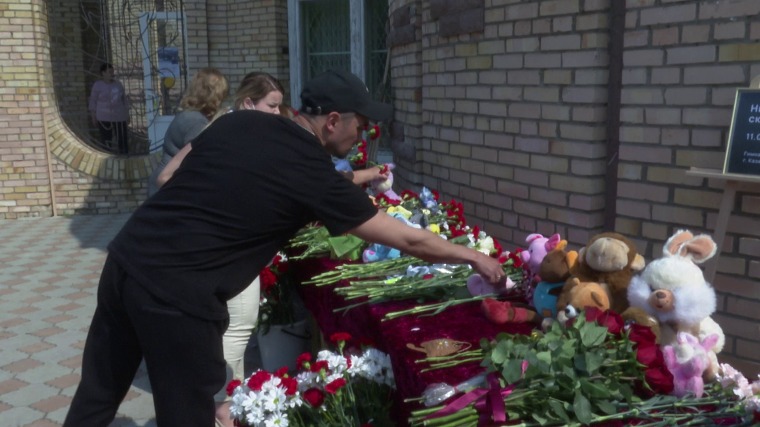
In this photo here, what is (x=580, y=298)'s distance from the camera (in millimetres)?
2178

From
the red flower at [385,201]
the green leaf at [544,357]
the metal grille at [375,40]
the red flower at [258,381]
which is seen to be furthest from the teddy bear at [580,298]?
the metal grille at [375,40]

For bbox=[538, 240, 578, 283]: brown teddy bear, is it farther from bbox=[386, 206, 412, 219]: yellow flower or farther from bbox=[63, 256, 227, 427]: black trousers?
bbox=[386, 206, 412, 219]: yellow flower

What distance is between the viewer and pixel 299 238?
4137 millimetres

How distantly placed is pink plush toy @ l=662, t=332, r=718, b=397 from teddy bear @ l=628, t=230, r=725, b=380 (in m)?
0.04

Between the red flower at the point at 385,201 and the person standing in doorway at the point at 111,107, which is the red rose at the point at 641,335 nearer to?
the red flower at the point at 385,201

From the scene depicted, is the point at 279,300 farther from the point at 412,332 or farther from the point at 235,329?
the point at 412,332

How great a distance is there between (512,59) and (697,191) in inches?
50.7

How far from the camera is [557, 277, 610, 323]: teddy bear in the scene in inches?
85.1

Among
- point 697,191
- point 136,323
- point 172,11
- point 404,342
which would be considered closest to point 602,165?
point 697,191

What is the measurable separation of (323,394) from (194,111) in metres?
2.38

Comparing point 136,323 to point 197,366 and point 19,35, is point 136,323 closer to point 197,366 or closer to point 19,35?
point 197,366

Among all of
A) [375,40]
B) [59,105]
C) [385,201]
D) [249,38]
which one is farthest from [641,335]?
[59,105]

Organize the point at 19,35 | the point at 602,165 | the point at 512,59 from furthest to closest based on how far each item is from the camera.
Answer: the point at 19,35 → the point at 512,59 → the point at 602,165

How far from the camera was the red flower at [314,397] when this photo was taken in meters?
2.62
